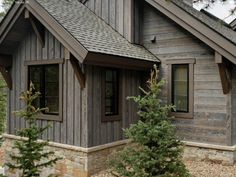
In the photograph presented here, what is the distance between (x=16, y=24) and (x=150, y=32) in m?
4.15

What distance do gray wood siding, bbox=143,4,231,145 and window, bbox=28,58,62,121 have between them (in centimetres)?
324

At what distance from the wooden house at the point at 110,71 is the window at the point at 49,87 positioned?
3 cm

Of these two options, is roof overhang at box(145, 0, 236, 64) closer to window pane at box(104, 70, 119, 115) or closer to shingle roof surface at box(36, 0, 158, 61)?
shingle roof surface at box(36, 0, 158, 61)

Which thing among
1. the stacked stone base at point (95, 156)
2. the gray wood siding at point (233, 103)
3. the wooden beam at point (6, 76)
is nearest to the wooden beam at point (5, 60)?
the wooden beam at point (6, 76)

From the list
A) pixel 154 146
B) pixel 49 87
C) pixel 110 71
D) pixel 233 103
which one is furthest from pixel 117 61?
pixel 233 103

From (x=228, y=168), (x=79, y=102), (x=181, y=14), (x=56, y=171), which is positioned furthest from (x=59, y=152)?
(x=181, y=14)

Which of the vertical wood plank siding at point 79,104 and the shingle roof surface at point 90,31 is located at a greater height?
the shingle roof surface at point 90,31

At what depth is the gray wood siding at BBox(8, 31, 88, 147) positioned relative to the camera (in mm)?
7609

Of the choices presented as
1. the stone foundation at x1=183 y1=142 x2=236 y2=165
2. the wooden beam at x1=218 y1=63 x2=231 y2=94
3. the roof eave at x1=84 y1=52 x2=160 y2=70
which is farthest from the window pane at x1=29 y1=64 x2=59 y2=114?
the wooden beam at x1=218 y1=63 x2=231 y2=94

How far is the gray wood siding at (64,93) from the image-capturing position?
7.61 metres

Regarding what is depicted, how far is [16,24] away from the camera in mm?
8562

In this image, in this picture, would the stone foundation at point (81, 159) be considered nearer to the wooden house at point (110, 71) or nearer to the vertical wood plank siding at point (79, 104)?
the wooden house at point (110, 71)

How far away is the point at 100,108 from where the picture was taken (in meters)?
7.80

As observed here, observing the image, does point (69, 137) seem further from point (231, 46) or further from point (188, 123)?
point (231, 46)
